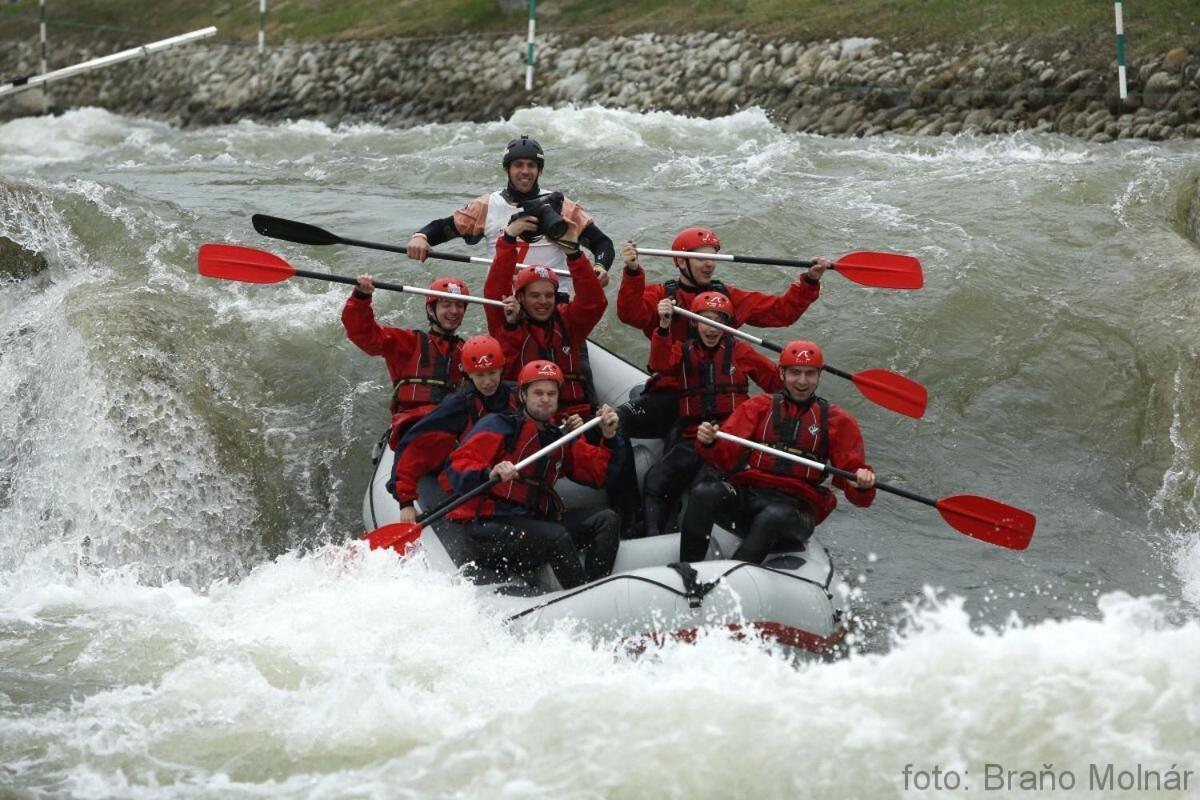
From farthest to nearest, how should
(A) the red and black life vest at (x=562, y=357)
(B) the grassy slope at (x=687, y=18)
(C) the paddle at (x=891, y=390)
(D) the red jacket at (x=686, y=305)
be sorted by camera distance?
(B) the grassy slope at (x=687, y=18) → (C) the paddle at (x=891, y=390) → (D) the red jacket at (x=686, y=305) → (A) the red and black life vest at (x=562, y=357)

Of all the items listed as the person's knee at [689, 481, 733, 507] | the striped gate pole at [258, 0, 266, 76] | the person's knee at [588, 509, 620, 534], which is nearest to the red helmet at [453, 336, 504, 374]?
the person's knee at [588, 509, 620, 534]

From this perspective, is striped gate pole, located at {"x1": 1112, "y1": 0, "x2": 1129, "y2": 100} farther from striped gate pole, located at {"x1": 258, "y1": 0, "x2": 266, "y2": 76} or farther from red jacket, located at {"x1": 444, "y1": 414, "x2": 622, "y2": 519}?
striped gate pole, located at {"x1": 258, "y1": 0, "x2": 266, "y2": 76}

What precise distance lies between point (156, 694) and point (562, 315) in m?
2.78

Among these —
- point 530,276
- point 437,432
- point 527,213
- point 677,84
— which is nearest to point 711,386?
point 530,276

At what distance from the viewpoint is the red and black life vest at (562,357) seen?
7.52m

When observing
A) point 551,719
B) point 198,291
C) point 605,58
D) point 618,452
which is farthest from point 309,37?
point 551,719

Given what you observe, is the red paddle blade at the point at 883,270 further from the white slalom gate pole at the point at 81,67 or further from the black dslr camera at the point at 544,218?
the white slalom gate pole at the point at 81,67

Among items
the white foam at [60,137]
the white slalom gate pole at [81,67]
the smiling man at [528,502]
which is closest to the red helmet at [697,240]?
the smiling man at [528,502]

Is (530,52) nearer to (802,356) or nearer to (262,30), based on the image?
(262,30)

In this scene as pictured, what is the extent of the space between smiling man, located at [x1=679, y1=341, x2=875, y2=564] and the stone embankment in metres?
7.87

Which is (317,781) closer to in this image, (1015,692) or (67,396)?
(1015,692)

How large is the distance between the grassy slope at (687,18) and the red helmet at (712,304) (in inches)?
328

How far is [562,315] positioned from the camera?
762cm

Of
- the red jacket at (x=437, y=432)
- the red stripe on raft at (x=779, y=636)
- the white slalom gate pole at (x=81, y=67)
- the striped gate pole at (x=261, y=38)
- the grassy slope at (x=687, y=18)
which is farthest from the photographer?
the striped gate pole at (x=261, y=38)
